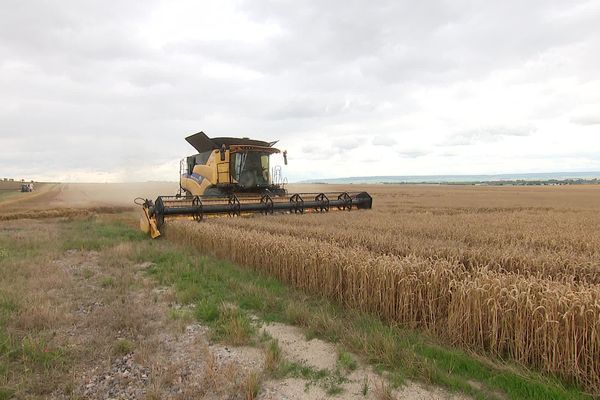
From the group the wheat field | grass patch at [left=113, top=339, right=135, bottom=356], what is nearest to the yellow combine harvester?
the wheat field

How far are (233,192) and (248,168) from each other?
4.05 ft

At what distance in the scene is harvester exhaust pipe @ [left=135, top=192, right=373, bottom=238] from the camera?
13156 mm

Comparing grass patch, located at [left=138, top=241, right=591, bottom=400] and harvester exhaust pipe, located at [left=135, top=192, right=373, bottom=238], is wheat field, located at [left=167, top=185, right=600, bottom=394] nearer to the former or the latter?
grass patch, located at [left=138, top=241, right=591, bottom=400]

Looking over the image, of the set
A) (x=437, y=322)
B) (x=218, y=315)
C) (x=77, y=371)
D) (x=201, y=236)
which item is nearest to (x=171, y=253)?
(x=201, y=236)

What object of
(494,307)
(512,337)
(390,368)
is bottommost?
(390,368)

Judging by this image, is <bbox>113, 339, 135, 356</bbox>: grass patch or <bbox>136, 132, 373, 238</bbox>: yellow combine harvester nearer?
<bbox>113, 339, 135, 356</bbox>: grass patch

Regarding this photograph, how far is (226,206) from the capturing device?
14039mm

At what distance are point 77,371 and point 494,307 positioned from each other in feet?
13.8

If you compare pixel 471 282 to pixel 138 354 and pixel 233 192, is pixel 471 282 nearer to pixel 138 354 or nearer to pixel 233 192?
pixel 138 354

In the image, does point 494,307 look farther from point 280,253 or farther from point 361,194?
point 361,194

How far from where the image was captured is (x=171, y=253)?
9.91 metres

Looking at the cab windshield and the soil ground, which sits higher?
the cab windshield

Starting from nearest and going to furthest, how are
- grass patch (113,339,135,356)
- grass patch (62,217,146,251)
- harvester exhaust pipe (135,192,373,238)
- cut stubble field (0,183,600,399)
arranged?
cut stubble field (0,183,600,399) < grass patch (113,339,135,356) < grass patch (62,217,146,251) < harvester exhaust pipe (135,192,373,238)

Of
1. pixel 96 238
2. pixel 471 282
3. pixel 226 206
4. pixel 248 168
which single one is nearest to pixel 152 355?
pixel 471 282
